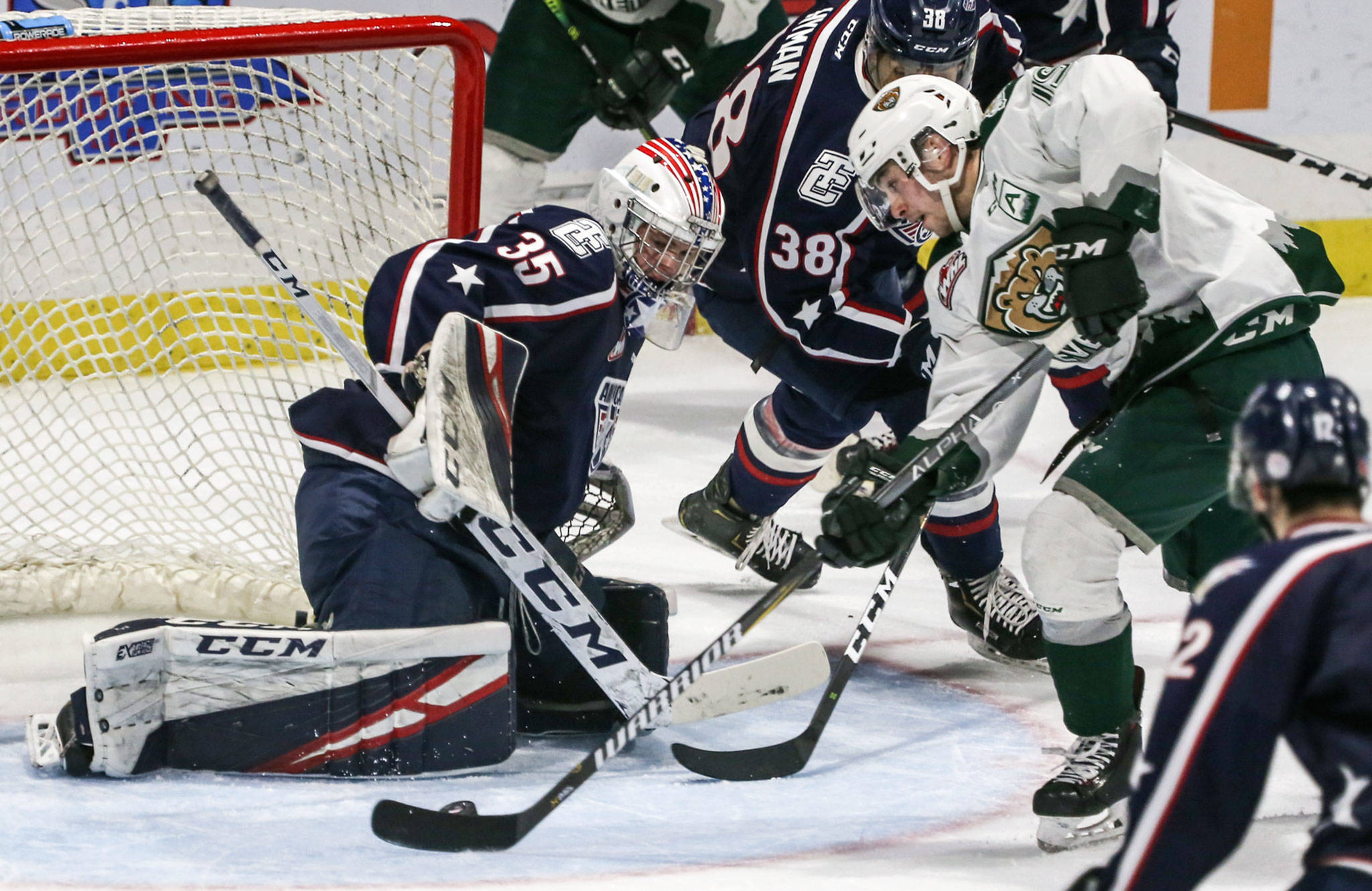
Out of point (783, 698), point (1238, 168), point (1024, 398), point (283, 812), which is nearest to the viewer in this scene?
point (283, 812)

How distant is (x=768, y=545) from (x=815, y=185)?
33.5 inches

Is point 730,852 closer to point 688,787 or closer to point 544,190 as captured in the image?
point 688,787

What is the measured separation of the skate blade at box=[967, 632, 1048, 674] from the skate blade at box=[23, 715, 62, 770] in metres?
1.68

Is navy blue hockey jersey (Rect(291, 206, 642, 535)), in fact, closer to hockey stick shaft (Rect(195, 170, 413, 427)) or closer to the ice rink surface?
hockey stick shaft (Rect(195, 170, 413, 427))

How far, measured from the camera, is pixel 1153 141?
2111mm

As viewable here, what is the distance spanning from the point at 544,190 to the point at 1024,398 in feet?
10.8

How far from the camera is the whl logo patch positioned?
9.56 feet

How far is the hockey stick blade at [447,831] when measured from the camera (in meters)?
2.07

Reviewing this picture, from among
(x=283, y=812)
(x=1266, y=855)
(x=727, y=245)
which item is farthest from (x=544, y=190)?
(x=1266, y=855)

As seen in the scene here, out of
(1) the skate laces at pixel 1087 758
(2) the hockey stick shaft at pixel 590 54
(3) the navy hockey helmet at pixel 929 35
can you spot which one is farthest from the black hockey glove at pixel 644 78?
(1) the skate laces at pixel 1087 758

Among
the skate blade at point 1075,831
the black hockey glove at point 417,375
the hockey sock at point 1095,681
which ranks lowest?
the skate blade at point 1075,831

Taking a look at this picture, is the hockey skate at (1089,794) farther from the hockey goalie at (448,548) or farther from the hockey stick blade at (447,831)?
the hockey stick blade at (447,831)

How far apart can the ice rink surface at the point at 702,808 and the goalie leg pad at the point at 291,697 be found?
0.04 meters

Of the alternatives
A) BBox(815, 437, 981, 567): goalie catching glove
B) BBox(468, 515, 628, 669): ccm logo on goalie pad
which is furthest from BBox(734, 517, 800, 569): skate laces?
BBox(815, 437, 981, 567): goalie catching glove
